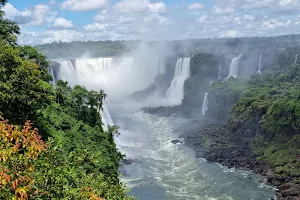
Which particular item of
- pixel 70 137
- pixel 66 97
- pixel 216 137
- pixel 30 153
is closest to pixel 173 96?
pixel 216 137

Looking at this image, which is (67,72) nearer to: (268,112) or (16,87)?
(268,112)

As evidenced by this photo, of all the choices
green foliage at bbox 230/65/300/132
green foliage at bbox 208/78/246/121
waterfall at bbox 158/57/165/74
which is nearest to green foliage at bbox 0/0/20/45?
green foliage at bbox 230/65/300/132

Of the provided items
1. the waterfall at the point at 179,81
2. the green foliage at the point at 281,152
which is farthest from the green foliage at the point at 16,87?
the waterfall at the point at 179,81

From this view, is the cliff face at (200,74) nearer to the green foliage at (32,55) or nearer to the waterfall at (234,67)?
the waterfall at (234,67)

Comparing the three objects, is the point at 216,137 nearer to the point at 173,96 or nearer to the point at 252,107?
the point at 252,107

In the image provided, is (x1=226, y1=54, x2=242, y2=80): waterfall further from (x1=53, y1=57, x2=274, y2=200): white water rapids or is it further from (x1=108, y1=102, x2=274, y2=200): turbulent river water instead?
(x1=108, y1=102, x2=274, y2=200): turbulent river water

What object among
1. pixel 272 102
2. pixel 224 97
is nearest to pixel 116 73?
pixel 224 97
